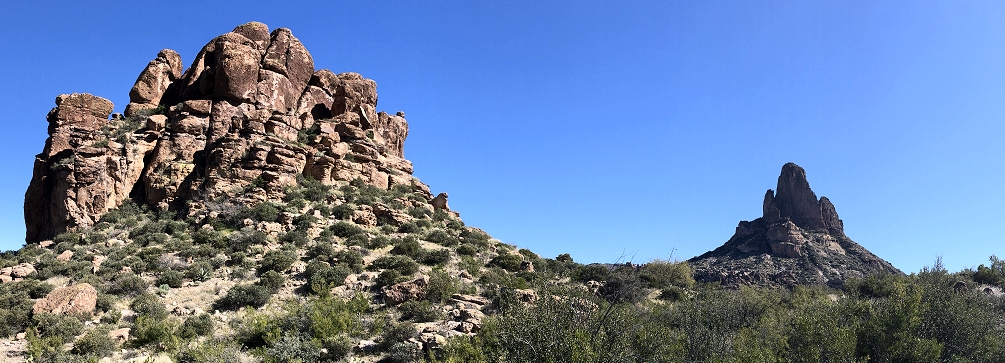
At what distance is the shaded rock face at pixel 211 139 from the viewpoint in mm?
27406

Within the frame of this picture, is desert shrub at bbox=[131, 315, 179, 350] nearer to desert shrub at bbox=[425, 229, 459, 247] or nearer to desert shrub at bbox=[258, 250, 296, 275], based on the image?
desert shrub at bbox=[258, 250, 296, 275]

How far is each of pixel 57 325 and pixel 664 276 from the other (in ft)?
102

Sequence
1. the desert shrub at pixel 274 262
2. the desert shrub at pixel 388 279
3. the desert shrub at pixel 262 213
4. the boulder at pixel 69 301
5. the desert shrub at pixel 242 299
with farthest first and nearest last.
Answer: the desert shrub at pixel 262 213 < the desert shrub at pixel 274 262 < the desert shrub at pixel 388 279 < the desert shrub at pixel 242 299 < the boulder at pixel 69 301

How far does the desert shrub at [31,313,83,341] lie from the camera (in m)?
14.9

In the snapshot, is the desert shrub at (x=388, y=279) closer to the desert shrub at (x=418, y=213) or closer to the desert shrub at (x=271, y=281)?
the desert shrub at (x=271, y=281)

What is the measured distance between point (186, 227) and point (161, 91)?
1525 cm

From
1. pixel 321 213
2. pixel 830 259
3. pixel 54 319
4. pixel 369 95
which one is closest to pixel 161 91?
pixel 369 95

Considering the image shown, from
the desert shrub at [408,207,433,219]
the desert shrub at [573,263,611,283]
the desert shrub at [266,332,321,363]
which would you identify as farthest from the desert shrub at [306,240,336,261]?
the desert shrub at [573,263,611,283]

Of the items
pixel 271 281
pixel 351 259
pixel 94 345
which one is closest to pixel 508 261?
pixel 351 259

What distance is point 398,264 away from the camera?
23438 mm

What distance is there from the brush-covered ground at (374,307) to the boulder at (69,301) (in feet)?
1.29

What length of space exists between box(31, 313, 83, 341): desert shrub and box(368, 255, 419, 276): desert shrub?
10738mm

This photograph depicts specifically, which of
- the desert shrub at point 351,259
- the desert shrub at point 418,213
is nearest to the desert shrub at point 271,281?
the desert shrub at point 351,259

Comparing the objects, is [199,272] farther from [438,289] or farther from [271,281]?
[438,289]
